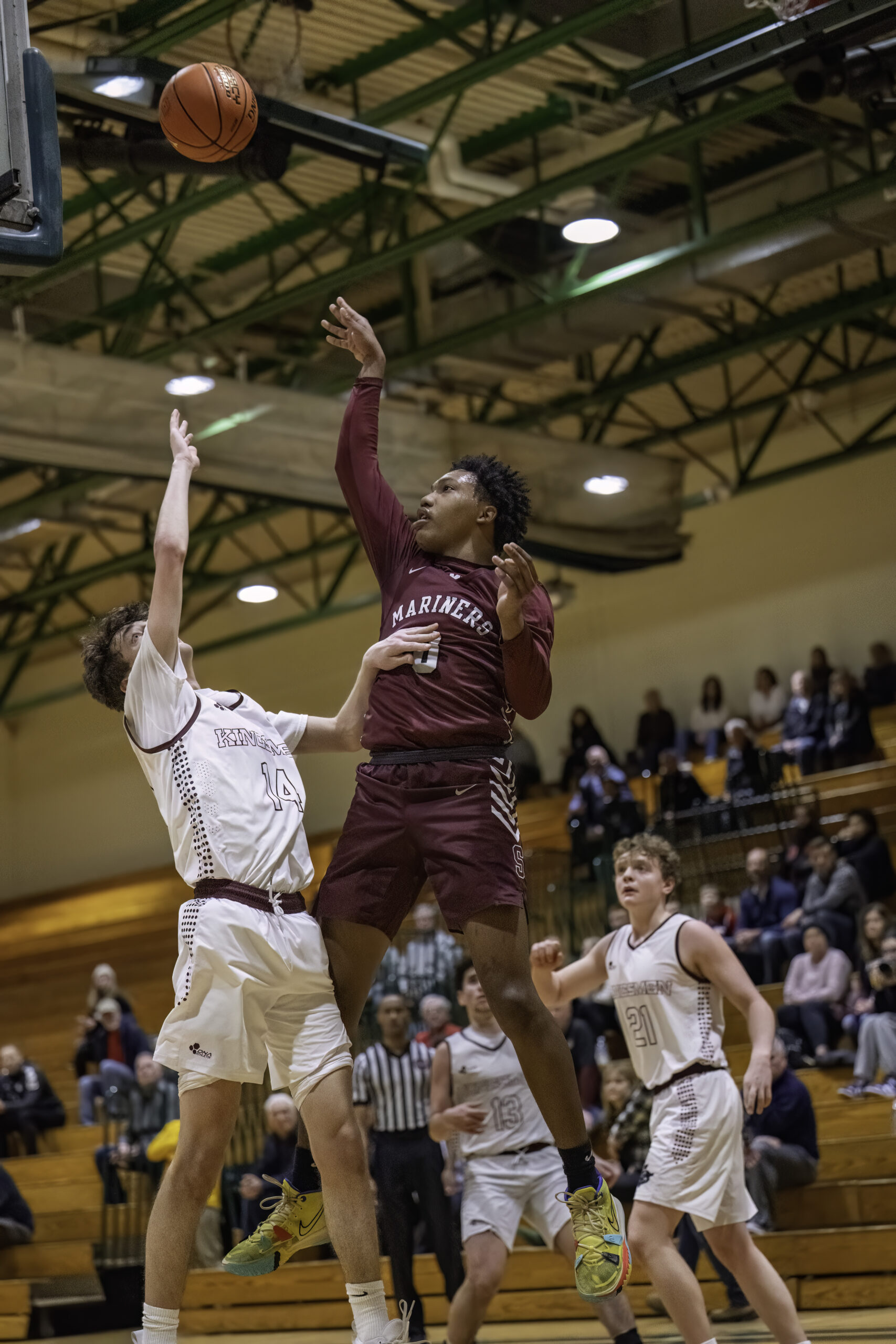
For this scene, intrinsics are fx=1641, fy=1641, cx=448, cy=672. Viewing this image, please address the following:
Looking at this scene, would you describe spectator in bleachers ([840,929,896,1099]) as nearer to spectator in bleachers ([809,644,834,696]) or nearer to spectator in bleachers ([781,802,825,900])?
spectator in bleachers ([781,802,825,900])

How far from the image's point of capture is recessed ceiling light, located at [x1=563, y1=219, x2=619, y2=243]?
503 inches

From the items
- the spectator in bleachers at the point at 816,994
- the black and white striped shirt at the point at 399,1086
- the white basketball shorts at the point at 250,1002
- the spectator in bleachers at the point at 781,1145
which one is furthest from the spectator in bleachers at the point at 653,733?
the white basketball shorts at the point at 250,1002

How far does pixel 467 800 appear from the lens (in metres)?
4.64

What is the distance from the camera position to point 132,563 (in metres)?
20.5

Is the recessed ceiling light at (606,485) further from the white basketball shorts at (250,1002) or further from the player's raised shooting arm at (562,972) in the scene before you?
the white basketball shorts at (250,1002)

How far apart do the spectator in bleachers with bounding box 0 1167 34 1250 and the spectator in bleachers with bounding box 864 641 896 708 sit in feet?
33.9

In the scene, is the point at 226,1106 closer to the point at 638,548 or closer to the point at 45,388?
the point at 45,388

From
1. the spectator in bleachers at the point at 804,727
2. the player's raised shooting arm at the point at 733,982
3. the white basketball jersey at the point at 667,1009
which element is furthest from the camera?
the spectator in bleachers at the point at 804,727

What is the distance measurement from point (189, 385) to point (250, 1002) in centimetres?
964

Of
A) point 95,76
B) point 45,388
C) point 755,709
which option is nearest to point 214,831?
point 95,76

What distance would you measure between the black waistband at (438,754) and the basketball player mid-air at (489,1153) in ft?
10.8

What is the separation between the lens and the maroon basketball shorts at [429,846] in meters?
4.57

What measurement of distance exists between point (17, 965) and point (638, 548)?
42.5 feet

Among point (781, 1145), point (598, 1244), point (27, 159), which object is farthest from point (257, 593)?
point (598, 1244)
